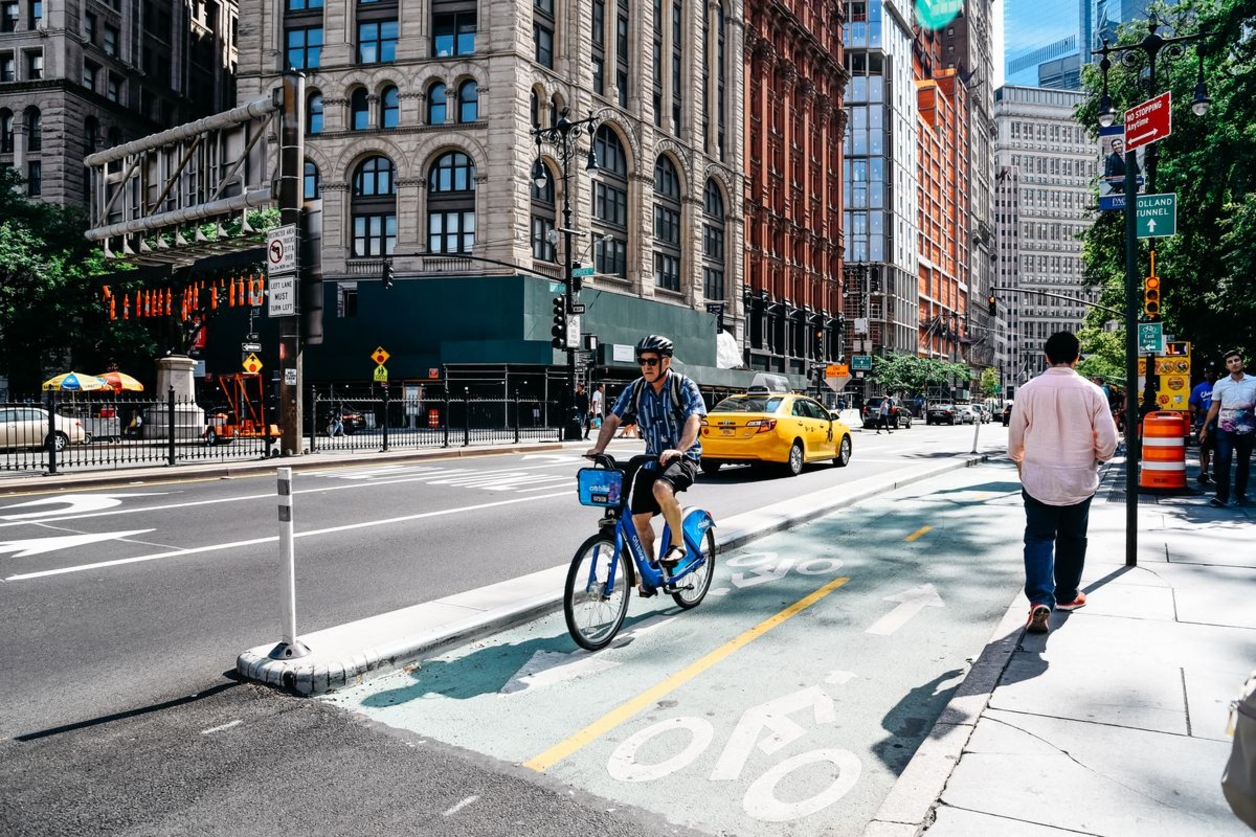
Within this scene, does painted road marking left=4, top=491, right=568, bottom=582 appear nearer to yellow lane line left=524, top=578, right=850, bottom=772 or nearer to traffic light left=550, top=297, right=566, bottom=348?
yellow lane line left=524, top=578, right=850, bottom=772

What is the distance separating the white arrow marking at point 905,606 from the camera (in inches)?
238

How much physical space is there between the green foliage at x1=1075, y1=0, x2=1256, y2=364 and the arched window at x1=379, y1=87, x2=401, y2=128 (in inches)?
1167

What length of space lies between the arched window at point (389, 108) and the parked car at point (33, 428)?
2381 centimetres

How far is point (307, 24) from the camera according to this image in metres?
44.0

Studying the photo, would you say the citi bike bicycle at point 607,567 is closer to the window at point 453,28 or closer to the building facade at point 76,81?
the window at point 453,28

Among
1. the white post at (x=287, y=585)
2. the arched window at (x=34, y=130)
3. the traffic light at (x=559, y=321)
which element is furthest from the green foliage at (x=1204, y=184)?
the arched window at (x=34, y=130)

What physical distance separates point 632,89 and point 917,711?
159ft

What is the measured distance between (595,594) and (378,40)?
4394 cm

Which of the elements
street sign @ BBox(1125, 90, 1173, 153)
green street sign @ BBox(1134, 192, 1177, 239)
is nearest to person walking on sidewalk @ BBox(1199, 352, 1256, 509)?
green street sign @ BBox(1134, 192, 1177, 239)

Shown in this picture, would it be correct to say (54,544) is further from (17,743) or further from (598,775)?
(598,775)

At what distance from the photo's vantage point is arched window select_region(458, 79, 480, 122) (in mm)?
42094

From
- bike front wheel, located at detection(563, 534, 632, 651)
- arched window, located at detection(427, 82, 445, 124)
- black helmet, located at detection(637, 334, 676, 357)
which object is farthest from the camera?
arched window, located at detection(427, 82, 445, 124)

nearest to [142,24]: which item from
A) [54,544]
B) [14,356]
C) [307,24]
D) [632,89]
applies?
[307,24]

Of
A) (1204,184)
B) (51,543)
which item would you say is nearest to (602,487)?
(51,543)
